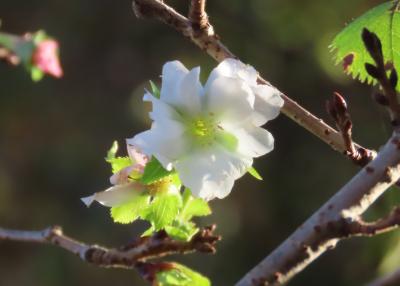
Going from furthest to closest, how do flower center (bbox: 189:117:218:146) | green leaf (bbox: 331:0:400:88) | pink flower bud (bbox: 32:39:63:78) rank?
pink flower bud (bbox: 32:39:63:78), green leaf (bbox: 331:0:400:88), flower center (bbox: 189:117:218:146)

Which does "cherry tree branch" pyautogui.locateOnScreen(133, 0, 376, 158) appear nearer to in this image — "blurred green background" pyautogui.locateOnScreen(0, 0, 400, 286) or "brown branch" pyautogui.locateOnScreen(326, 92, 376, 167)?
"brown branch" pyautogui.locateOnScreen(326, 92, 376, 167)

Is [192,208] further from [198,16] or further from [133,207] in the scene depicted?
[198,16]

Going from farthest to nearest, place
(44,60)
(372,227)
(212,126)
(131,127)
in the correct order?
(131,127)
(44,60)
(212,126)
(372,227)

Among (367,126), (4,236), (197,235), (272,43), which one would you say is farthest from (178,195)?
(272,43)

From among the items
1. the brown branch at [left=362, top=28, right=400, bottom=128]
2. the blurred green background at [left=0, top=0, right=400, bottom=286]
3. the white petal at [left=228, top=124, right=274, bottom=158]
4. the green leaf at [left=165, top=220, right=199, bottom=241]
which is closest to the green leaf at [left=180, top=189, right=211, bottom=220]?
the green leaf at [left=165, top=220, right=199, bottom=241]

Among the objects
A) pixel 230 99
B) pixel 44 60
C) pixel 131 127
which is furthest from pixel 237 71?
pixel 131 127

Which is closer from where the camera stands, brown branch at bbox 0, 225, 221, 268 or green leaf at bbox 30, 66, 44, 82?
brown branch at bbox 0, 225, 221, 268
